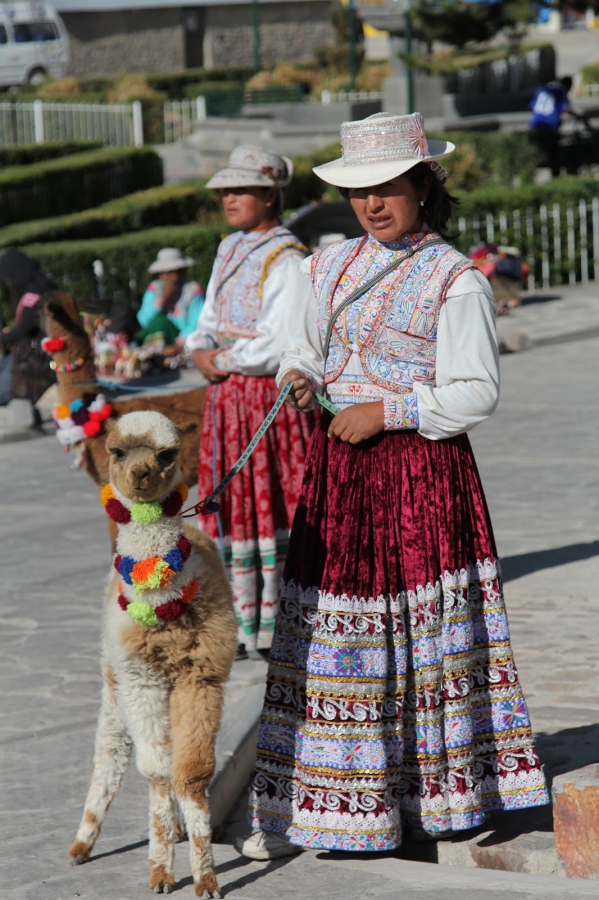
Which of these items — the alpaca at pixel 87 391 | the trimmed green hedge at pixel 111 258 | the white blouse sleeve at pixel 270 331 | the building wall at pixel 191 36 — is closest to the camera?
the white blouse sleeve at pixel 270 331

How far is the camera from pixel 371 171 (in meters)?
3.84

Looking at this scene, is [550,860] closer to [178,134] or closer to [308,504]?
[308,504]

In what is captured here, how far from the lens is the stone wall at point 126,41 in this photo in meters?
46.6

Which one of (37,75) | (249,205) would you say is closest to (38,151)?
(37,75)

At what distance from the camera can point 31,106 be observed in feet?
105

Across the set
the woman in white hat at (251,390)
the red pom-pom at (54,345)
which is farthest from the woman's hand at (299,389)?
the red pom-pom at (54,345)

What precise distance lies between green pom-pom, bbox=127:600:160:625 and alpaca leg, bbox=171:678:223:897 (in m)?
0.21

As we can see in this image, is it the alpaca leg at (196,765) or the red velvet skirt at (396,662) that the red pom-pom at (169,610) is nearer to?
the alpaca leg at (196,765)

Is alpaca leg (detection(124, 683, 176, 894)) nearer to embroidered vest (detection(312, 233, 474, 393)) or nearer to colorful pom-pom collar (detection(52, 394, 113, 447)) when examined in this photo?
embroidered vest (detection(312, 233, 474, 393))

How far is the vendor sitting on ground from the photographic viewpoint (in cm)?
1299

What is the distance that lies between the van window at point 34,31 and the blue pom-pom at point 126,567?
4206 centimetres

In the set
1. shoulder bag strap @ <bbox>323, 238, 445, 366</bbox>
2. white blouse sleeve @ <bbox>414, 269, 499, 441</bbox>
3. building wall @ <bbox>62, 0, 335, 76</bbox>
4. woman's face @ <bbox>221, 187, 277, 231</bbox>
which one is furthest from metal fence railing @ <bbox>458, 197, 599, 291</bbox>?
building wall @ <bbox>62, 0, 335, 76</bbox>

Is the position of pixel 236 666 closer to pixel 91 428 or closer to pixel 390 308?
pixel 91 428

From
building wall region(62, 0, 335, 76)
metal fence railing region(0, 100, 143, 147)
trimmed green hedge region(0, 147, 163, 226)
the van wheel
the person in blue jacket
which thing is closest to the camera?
the person in blue jacket
